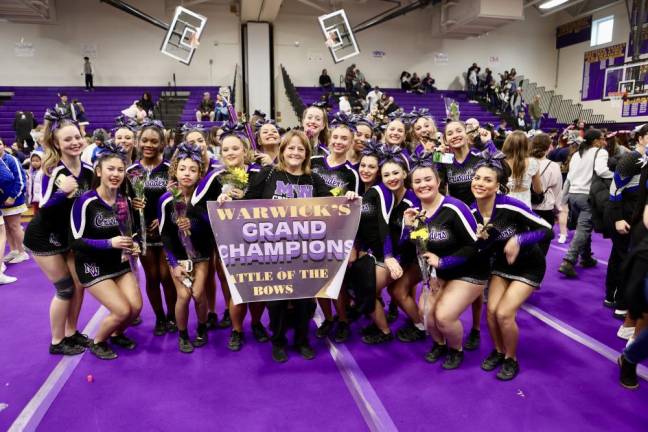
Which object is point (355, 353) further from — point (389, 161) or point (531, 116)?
point (531, 116)

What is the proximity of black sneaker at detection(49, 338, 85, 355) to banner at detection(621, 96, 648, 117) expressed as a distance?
18.9m

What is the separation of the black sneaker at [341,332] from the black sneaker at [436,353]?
2.35ft

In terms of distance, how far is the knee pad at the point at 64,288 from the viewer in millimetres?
3465

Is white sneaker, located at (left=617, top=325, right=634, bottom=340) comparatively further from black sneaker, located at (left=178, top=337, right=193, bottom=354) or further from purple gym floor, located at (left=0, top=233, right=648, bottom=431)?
black sneaker, located at (left=178, top=337, right=193, bottom=354)

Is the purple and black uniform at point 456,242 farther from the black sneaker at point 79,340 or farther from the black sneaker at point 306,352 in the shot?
the black sneaker at point 79,340

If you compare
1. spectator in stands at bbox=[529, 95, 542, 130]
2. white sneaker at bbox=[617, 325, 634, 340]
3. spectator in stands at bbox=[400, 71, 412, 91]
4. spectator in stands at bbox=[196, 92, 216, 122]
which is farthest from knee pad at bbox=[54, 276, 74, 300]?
spectator in stands at bbox=[400, 71, 412, 91]

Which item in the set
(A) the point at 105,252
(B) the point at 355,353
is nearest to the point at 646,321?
(B) the point at 355,353

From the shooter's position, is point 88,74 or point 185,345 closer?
point 185,345

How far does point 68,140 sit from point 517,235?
3.36m

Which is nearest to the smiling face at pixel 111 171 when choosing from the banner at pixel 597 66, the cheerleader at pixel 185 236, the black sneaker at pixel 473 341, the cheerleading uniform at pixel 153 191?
the cheerleader at pixel 185 236

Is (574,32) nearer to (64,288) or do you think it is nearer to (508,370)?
(508,370)

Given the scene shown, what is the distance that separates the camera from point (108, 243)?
322cm

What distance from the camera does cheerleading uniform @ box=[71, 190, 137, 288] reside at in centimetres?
323

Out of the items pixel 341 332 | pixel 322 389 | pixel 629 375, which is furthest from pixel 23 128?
pixel 629 375
